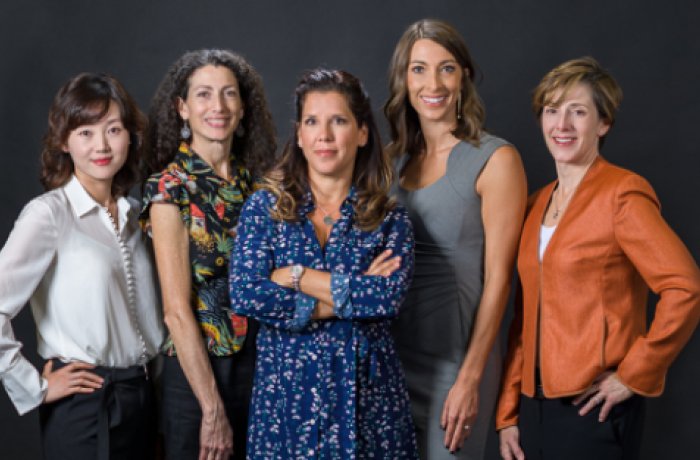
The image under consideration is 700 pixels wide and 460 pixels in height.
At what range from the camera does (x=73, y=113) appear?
9.30 ft

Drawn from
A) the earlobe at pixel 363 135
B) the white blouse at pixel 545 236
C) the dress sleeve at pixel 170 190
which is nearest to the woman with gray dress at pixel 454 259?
the white blouse at pixel 545 236

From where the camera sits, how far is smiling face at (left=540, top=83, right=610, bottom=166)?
2738 millimetres

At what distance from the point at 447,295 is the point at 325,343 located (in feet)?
1.96

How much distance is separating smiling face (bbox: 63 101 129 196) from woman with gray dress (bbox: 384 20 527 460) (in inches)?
38.8

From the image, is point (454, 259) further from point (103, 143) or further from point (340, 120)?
point (103, 143)

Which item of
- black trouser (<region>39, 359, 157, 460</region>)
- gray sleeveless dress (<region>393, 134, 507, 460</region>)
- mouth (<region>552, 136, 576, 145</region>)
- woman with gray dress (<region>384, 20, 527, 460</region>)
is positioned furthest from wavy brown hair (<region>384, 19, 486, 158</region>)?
black trouser (<region>39, 359, 157, 460</region>)

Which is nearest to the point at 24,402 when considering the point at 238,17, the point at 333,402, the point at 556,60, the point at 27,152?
the point at 333,402

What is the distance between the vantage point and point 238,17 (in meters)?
4.30

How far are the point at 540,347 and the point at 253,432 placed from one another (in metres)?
0.91

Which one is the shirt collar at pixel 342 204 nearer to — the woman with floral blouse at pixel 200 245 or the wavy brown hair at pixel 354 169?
the wavy brown hair at pixel 354 169

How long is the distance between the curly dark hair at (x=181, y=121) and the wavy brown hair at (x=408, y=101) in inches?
18.0

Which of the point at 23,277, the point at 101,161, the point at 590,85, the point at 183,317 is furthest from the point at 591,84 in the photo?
the point at 23,277

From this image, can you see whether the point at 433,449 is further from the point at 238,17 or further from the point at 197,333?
the point at 238,17

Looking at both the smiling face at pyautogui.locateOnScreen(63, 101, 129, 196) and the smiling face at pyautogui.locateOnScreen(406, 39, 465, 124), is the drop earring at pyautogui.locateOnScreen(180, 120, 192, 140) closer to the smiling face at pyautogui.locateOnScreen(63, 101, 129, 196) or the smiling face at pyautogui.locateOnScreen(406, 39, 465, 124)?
the smiling face at pyautogui.locateOnScreen(63, 101, 129, 196)
